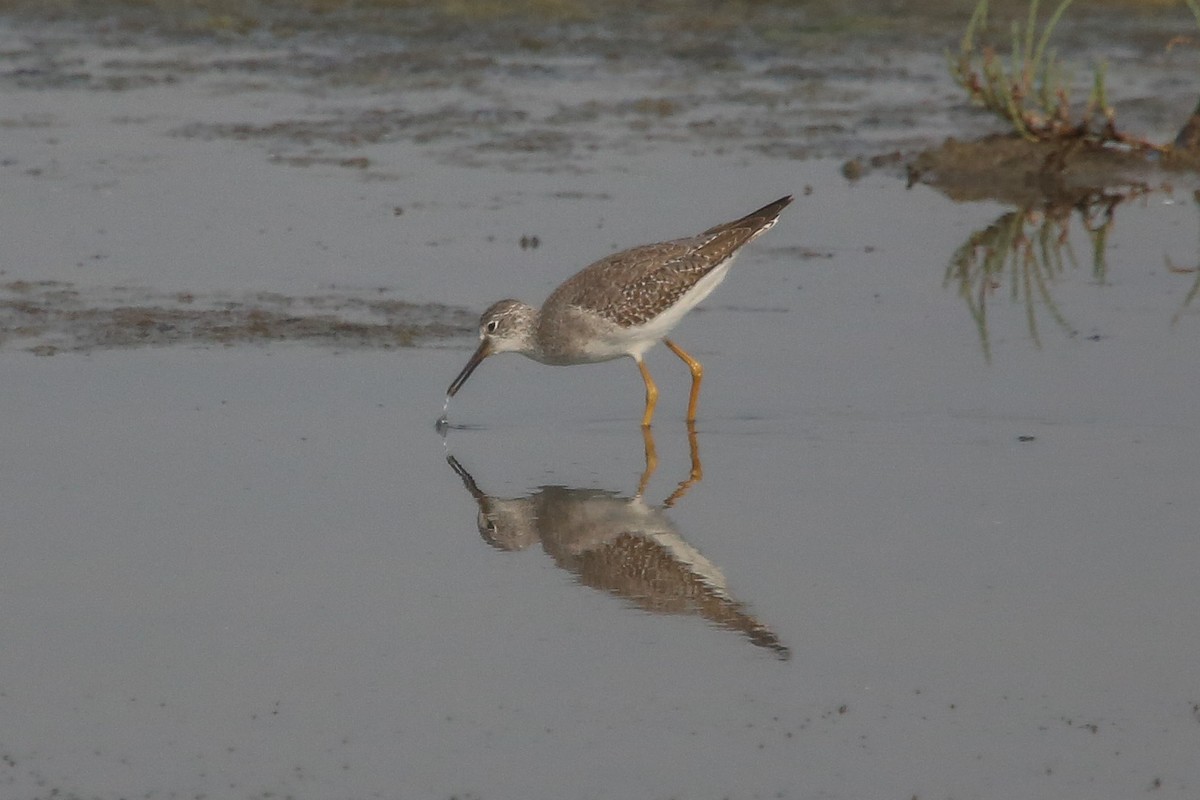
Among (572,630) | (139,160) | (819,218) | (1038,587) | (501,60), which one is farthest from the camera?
(501,60)

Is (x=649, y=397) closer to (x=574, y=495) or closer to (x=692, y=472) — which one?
(x=692, y=472)

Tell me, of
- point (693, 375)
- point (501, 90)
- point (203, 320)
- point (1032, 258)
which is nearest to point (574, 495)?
point (693, 375)

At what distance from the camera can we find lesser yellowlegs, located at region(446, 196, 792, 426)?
988cm

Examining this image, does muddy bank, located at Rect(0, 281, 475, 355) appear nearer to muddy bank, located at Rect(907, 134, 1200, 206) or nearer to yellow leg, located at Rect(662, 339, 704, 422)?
yellow leg, located at Rect(662, 339, 704, 422)

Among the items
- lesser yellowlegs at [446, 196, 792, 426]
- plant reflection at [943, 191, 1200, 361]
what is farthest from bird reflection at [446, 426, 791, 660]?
plant reflection at [943, 191, 1200, 361]

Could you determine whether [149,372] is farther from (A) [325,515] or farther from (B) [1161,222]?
(B) [1161,222]

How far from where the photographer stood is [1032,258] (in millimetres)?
13320

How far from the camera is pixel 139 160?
629 inches

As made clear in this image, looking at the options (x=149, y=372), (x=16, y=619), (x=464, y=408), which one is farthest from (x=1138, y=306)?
(x=16, y=619)

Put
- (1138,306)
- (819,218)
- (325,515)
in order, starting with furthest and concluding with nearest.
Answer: (819,218)
(1138,306)
(325,515)

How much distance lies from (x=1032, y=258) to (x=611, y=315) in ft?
14.8

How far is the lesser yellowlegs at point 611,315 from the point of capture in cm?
988

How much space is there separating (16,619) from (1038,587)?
12.2 feet

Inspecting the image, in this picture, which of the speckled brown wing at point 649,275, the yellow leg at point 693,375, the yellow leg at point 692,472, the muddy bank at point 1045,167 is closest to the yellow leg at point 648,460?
the yellow leg at point 692,472
